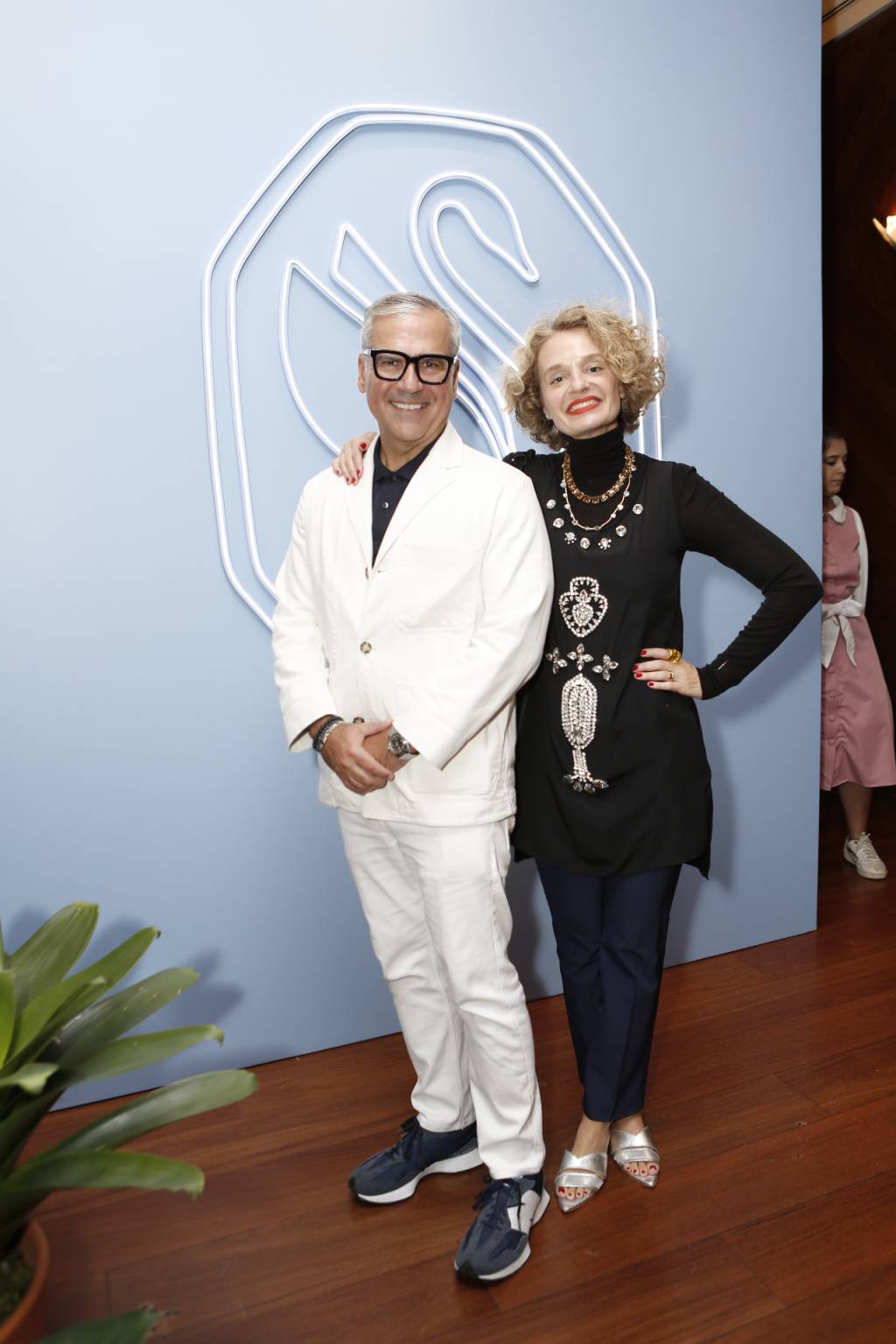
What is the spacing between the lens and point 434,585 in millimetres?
1874

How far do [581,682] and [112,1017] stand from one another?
1008 mm

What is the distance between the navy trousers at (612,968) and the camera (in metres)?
2.04

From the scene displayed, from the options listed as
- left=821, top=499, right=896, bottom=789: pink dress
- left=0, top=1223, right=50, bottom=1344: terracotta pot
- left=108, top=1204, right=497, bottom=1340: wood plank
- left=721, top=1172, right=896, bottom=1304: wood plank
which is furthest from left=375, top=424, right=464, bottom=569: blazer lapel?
left=821, top=499, right=896, bottom=789: pink dress

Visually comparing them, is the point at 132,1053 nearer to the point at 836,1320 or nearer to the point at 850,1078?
the point at 836,1320

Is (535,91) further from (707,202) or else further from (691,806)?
(691,806)

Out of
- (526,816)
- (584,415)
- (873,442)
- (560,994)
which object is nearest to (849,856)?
(560,994)

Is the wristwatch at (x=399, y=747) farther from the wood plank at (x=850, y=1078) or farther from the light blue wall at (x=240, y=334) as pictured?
the wood plank at (x=850, y=1078)

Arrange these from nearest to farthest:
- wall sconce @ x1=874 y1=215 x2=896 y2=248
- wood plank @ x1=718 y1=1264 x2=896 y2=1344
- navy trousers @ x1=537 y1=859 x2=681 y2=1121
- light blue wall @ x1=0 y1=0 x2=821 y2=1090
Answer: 1. wood plank @ x1=718 y1=1264 x2=896 y2=1344
2. navy trousers @ x1=537 y1=859 x2=681 y2=1121
3. light blue wall @ x1=0 y1=0 x2=821 y2=1090
4. wall sconce @ x1=874 y1=215 x2=896 y2=248

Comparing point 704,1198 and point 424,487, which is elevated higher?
point 424,487

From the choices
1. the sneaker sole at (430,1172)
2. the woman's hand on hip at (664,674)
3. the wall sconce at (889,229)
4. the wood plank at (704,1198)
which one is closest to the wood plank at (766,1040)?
the wood plank at (704,1198)

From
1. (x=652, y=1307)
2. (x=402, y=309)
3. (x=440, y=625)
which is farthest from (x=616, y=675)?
(x=652, y=1307)

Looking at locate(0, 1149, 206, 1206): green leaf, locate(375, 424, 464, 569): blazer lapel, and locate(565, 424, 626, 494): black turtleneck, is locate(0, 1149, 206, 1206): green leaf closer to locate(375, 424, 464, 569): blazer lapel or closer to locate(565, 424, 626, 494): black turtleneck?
locate(375, 424, 464, 569): blazer lapel

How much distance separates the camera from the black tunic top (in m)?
1.97

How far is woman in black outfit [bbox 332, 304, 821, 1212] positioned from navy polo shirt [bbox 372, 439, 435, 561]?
0.87 feet
